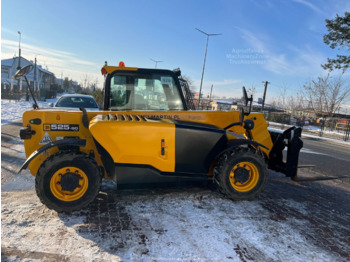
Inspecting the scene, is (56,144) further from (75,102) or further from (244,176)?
(75,102)

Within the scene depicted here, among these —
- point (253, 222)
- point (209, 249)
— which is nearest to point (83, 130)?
point (209, 249)

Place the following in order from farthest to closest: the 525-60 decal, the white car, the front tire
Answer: the white car, the 525-60 decal, the front tire

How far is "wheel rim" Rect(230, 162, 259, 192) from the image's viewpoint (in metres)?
3.91

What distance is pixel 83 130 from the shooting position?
385cm

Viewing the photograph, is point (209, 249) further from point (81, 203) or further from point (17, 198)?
point (17, 198)

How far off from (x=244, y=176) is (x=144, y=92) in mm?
2241

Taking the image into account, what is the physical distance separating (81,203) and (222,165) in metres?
2.13

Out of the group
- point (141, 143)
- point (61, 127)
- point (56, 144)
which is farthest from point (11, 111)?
point (141, 143)

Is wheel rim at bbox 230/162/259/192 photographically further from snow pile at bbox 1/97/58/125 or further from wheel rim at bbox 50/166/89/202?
snow pile at bbox 1/97/58/125

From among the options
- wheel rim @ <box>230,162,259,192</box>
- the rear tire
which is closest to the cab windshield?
the rear tire

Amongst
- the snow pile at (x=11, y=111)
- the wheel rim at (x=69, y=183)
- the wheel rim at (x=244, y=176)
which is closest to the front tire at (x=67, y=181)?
the wheel rim at (x=69, y=183)

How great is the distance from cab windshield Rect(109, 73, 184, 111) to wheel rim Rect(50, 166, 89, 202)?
145 cm

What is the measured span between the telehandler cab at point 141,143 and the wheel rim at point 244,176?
2cm

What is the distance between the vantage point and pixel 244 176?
3926 mm
